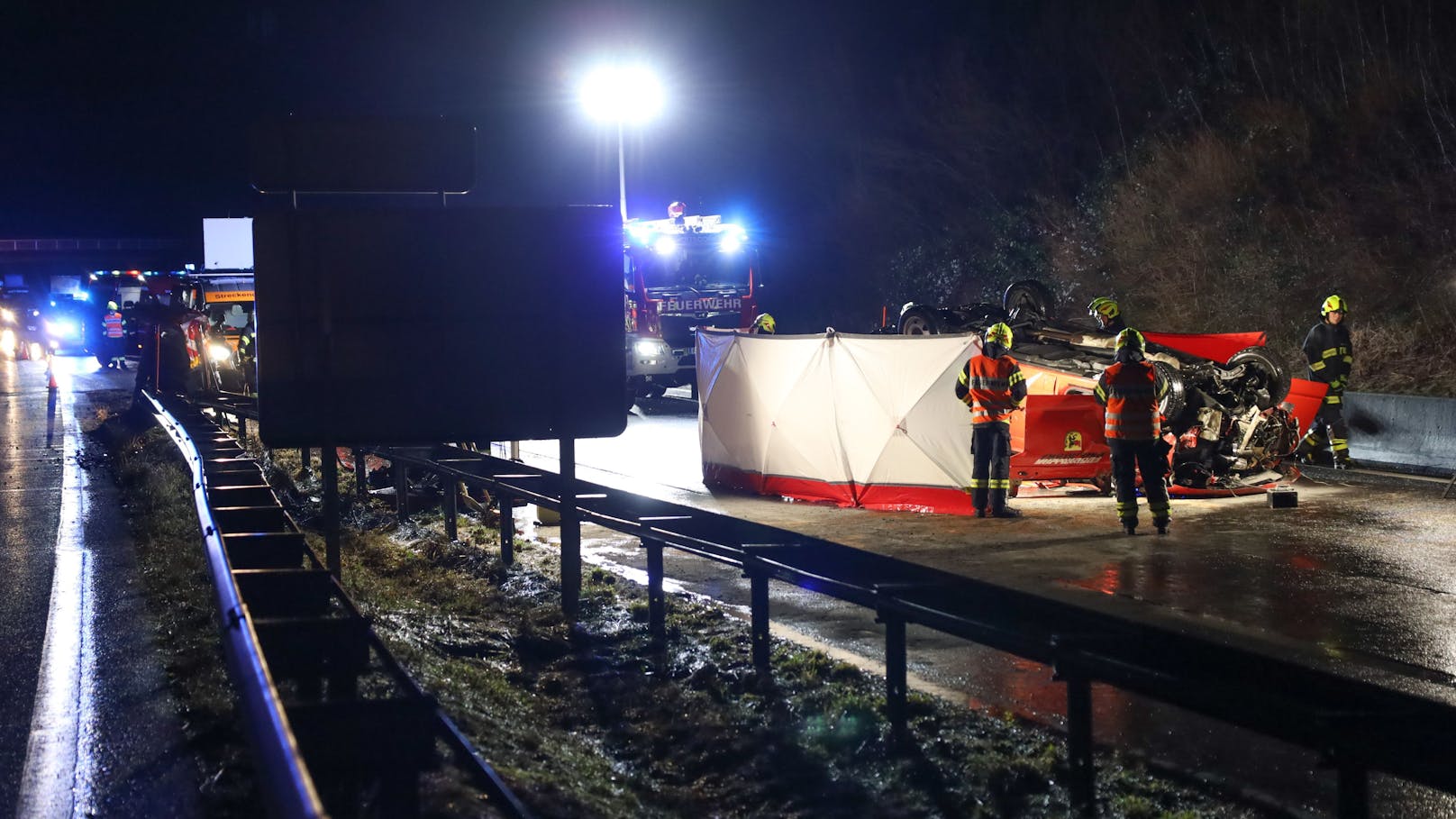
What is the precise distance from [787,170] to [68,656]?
3549 centimetres

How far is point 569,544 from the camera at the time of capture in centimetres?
857

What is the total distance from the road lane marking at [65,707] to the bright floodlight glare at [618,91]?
21746 mm

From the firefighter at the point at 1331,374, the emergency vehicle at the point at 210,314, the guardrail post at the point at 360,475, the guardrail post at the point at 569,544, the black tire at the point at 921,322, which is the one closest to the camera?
the guardrail post at the point at 569,544

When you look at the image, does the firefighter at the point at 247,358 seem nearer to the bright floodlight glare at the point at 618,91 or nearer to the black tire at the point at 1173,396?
the bright floodlight glare at the point at 618,91

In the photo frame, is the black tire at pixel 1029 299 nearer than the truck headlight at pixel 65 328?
Yes

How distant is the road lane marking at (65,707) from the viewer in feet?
17.1

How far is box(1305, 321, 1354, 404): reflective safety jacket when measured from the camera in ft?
51.9

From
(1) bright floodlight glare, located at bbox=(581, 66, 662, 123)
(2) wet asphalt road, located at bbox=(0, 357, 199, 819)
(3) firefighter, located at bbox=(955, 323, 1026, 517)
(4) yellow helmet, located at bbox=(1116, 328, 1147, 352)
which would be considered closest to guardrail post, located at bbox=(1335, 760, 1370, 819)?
(2) wet asphalt road, located at bbox=(0, 357, 199, 819)

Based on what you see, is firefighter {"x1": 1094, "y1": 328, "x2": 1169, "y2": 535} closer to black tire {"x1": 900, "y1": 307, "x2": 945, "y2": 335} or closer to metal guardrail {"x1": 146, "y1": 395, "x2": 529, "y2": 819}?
black tire {"x1": 900, "y1": 307, "x2": 945, "y2": 335}

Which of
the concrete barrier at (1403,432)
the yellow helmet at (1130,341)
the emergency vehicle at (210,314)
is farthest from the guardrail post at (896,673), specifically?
the emergency vehicle at (210,314)

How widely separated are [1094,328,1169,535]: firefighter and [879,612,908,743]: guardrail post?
5.94 meters

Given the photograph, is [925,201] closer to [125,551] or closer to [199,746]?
[125,551]

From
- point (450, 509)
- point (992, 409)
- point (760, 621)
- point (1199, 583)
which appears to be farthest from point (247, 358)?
point (760, 621)

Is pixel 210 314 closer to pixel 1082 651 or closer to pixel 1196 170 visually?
pixel 1196 170
